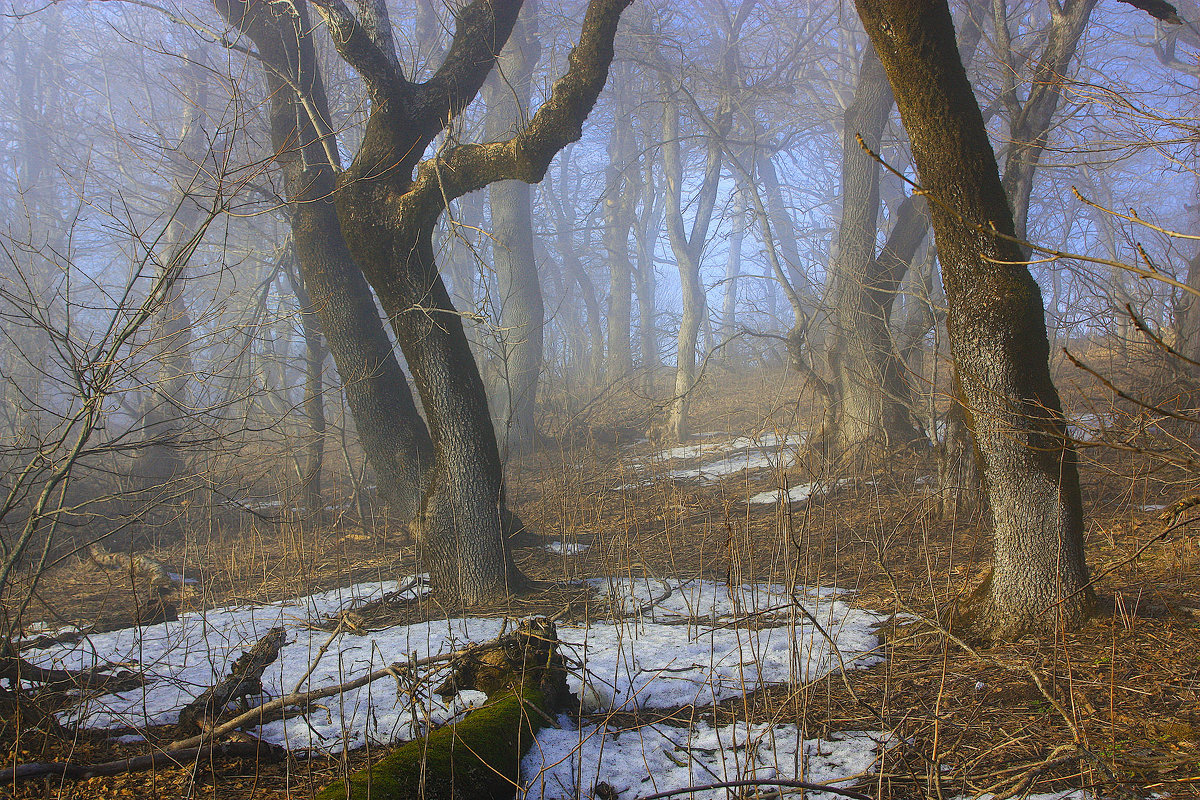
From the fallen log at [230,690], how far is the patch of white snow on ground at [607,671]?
119 mm

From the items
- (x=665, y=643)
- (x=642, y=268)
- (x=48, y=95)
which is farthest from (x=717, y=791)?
(x=48, y=95)

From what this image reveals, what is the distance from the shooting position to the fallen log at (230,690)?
8.89 ft

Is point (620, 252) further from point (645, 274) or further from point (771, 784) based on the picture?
point (771, 784)

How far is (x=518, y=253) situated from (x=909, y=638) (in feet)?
29.8

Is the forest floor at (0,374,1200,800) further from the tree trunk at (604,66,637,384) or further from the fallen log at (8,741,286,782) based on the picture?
the tree trunk at (604,66,637,384)

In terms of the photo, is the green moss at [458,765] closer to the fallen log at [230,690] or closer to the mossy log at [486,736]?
the mossy log at [486,736]

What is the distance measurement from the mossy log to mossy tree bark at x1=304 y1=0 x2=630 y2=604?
1.79 meters

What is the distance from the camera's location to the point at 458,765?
2.27m

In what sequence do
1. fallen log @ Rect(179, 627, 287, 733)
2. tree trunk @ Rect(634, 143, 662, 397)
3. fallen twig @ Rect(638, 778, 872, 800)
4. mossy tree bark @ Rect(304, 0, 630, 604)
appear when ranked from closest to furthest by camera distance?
fallen twig @ Rect(638, 778, 872, 800) < fallen log @ Rect(179, 627, 287, 733) < mossy tree bark @ Rect(304, 0, 630, 604) < tree trunk @ Rect(634, 143, 662, 397)

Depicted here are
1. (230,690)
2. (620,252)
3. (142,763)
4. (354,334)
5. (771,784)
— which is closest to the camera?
(771,784)

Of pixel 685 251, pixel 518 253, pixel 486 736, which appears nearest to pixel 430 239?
pixel 486 736

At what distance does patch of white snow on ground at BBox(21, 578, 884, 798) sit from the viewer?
2.50m

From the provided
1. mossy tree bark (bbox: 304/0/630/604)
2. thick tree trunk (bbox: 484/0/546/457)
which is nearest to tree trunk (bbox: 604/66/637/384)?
thick tree trunk (bbox: 484/0/546/457)

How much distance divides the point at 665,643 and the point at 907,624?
133cm
